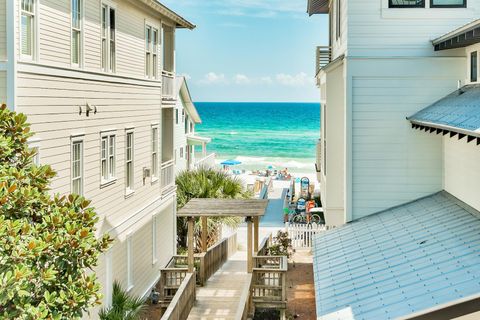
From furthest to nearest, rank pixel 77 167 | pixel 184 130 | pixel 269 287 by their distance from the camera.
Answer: pixel 184 130 < pixel 269 287 < pixel 77 167

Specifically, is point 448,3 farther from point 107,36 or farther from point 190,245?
point 190,245

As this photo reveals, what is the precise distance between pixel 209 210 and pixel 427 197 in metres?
6.61

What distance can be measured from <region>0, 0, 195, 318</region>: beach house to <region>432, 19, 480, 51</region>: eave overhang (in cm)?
878

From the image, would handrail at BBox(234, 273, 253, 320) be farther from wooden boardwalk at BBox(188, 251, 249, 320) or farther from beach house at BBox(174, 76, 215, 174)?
beach house at BBox(174, 76, 215, 174)

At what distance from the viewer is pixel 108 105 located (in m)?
17.0

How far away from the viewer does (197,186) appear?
1049 inches

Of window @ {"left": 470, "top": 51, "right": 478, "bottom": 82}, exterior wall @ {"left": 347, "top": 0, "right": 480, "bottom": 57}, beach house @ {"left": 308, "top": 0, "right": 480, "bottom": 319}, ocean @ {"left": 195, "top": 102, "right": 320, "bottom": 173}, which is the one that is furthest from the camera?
ocean @ {"left": 195, "top": 102, "right": 320, "bottom": 173}

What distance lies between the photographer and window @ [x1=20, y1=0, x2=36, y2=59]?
11844 mm

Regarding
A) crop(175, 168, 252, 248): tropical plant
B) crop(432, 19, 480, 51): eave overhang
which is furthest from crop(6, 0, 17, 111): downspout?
crop(175, 168, 252, 248): tropical plant

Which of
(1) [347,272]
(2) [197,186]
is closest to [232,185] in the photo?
(2) [197,186]

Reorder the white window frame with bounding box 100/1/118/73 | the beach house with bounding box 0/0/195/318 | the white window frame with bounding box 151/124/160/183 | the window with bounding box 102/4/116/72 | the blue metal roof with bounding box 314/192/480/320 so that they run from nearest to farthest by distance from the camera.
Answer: the blue metal roof with bounding box 314/192/480/320 < the beach house with bounding box 0/0/195/318 < the white window frame with bounding box 100/1/118/73 < the window with bounding box 102/4/116/72 < the white window frame with bounding box 151/124/160/183

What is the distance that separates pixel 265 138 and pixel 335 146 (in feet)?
429

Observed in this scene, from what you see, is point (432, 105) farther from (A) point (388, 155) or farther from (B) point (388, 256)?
(B) point (388, 256)

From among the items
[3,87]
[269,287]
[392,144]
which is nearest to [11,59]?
[3,87]
